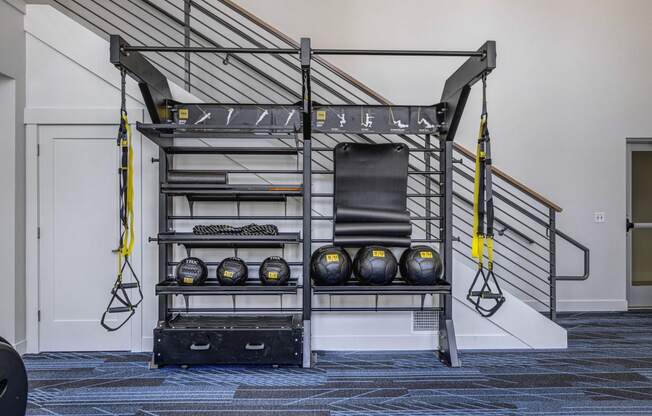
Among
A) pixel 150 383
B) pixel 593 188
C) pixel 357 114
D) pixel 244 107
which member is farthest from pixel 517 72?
pixel 150 383

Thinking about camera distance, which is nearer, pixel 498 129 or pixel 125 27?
pixel 125 27

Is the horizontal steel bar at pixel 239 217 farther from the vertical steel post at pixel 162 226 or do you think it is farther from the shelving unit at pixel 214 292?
the vertical steel post at pixel 162 226

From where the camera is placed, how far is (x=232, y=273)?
3467 mm

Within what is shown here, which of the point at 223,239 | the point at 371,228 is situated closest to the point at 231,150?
the point at 223,239

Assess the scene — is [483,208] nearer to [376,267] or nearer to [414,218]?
[414,218]

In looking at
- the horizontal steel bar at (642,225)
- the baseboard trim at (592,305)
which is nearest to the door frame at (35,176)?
the baseboard trim at (592,305)

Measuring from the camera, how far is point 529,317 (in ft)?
12.8

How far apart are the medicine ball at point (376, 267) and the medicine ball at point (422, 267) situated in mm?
123

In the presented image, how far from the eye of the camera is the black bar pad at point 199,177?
3484 mm

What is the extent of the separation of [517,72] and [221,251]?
4.31 m

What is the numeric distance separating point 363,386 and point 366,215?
4.35ft

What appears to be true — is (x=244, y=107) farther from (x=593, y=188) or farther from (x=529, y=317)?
(x=593, y=188)

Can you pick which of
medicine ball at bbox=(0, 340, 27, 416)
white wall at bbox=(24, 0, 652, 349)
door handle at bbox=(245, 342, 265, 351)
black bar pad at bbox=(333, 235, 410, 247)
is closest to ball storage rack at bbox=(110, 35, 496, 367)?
door handle at bbox=(245, 342, 265, 351)

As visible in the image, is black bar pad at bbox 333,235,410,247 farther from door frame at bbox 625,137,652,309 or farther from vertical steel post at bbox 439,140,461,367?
door frame at bbox 625,137,652,309
